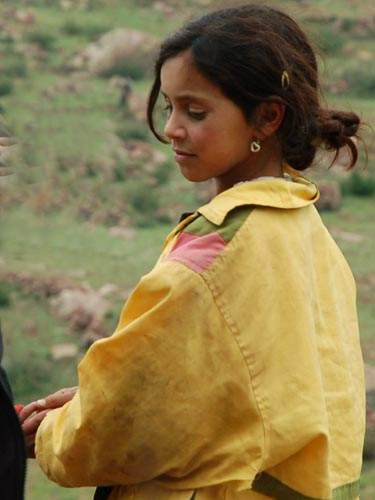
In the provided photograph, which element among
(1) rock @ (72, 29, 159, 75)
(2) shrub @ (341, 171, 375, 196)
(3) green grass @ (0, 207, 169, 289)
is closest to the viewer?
(3) green grass @ (0, 207, 169, 289)

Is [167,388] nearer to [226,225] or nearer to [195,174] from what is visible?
[226,225]

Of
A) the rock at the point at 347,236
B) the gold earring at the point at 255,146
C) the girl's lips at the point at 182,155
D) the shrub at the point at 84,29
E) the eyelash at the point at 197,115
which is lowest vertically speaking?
the shrub at the point at 84,29

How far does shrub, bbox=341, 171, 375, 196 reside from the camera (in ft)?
38.2

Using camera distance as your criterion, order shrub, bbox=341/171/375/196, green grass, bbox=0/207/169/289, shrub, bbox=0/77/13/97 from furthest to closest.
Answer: shrub, bbox=0/77/13/97 < shrub, bbox=341/171/375/196 < green grass, bbox=0/207/169/289

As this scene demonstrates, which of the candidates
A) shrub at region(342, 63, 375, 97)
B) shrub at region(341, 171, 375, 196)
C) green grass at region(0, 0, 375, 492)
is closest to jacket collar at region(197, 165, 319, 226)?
green grass at region(0, 0, 375, 492)

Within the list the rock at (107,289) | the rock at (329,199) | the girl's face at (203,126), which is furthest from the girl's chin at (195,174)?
the rock at (329,199)

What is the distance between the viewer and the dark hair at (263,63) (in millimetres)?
3416

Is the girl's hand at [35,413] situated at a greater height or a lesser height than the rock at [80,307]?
greater

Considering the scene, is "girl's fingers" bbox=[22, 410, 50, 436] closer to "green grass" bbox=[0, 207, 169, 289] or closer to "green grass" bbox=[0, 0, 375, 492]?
"green grass" bbox=[0, 0, 375, 492]

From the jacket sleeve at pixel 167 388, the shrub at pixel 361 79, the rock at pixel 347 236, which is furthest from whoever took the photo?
the shrub at pixel 361 79

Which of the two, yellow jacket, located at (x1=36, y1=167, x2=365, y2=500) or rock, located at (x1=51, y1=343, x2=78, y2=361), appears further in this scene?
rock, located at (x1=51, y1=343, x2=78, y2=361)

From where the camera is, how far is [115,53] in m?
14.7

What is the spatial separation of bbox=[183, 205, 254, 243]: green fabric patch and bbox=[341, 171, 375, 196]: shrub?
8.33 meters

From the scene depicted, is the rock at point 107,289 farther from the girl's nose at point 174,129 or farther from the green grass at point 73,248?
the girl's nose at point 174,129
